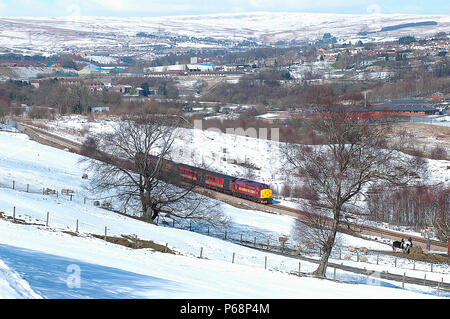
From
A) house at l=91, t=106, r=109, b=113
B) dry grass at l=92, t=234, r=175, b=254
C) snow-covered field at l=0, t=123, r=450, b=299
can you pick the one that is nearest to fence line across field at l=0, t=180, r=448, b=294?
snow-covered field at l=0, t=123, r=450, b=299

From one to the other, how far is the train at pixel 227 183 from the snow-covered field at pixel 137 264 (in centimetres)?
608

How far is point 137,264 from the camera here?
1368cm

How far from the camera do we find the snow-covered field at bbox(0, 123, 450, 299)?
941 centimetres

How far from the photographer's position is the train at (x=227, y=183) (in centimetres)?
3722

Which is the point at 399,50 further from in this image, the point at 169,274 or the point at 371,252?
the point at 169,274

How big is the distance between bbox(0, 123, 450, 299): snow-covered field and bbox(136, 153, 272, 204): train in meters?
6.08

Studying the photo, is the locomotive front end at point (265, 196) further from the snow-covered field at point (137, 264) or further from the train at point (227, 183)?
the snow-covered field at point (137, 264)

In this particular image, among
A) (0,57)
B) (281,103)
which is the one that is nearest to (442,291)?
(281,103)

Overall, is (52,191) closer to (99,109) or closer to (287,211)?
(287,211)

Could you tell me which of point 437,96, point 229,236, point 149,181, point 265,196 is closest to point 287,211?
point 265,196

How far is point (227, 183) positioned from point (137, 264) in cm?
2630

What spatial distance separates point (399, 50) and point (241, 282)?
17874 centimetres

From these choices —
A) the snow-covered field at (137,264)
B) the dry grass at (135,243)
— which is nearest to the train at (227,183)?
the snow-covered field at (137,264)
